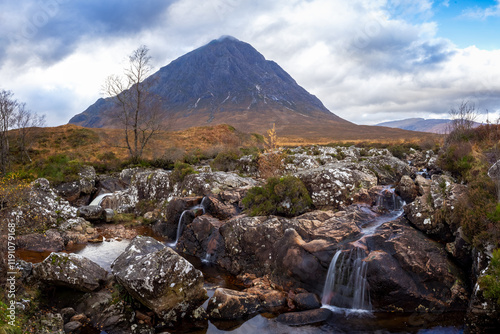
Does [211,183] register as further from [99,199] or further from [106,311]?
[99,199]

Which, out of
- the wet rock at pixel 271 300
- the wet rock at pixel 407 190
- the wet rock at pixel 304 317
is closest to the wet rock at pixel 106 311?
the wet rock at pixel 271 300

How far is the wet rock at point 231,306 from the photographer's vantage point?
8.87 metres

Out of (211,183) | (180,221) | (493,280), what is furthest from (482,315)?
(211,183)

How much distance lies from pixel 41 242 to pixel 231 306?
11638 millimetres

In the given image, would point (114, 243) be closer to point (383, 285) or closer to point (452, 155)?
point (383, 285)

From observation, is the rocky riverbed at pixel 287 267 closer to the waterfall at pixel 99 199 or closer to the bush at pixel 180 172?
the bush at pixel 180 172

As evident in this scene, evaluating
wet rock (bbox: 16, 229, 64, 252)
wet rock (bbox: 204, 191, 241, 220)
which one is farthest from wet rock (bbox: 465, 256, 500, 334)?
wet rock (bbox: 16, 229, 64, 252)

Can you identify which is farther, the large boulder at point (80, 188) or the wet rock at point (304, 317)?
the large boulder at point (80, 188)

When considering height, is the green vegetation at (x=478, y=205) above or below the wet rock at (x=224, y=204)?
above

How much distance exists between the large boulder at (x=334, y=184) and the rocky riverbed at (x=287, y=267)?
0.17ft

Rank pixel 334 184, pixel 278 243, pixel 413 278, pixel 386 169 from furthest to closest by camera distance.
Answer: pixel 386 169, pixel 334 184, pixel 278 243, pixel 413 278

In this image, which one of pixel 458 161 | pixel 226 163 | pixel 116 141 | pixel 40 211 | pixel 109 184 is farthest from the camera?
pixel 116 141

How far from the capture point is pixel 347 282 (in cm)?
955

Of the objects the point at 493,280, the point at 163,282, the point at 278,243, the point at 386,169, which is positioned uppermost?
the point at 386,169
